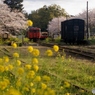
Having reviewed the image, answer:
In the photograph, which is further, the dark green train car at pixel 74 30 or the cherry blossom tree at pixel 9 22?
the cherry blossom tree at pixel 9 22

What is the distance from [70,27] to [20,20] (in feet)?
54.9

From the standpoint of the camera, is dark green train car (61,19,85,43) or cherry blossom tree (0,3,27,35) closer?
dark green train car (61,19,85,43)

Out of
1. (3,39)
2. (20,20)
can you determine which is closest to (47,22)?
(20,20)

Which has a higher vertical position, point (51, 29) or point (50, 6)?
point (50, 6)

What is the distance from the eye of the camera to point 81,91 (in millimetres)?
6352

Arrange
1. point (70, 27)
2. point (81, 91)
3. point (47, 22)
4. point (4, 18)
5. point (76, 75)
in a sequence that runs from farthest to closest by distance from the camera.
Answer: point (47, 22) < point (4, 18) < point (70, 27) < point (76, 75) < point (81, 91)

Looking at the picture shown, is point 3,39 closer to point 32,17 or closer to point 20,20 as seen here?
point 20,20

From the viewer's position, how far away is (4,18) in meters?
43.8

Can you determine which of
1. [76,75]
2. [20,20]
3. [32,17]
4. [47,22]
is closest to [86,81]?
[76,75]

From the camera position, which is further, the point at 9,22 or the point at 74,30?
the point at 9,22

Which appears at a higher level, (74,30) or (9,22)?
(9,22)

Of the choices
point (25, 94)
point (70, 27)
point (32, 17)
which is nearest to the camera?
point (25, 94)

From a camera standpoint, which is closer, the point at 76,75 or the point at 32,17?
the point at 76,75

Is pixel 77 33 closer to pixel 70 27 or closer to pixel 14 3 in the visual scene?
pixel 70 27
